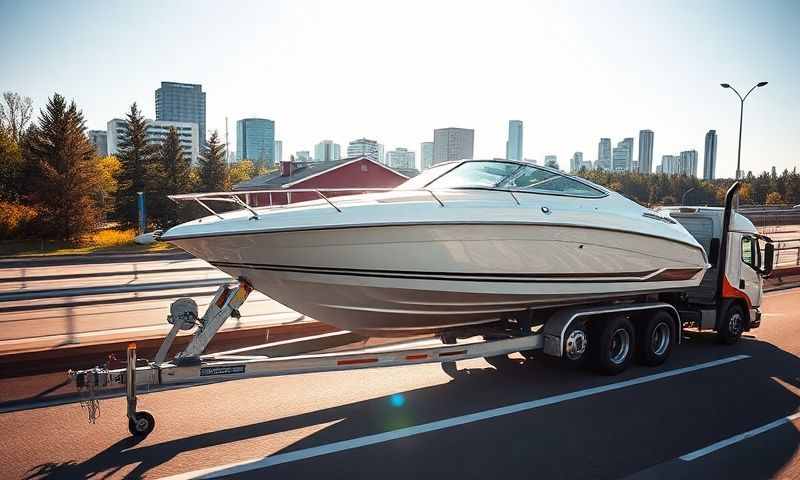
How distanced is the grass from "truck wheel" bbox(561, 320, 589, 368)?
23.7 m

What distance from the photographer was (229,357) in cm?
515

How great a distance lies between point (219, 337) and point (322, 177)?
3000 cm

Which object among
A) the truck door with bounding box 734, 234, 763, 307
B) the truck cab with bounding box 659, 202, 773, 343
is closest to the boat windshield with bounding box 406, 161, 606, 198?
the truck cab with bounding box 659, 202, 773, 343

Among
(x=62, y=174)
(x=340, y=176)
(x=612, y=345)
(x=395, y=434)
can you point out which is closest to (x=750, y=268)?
(x=612, y=345)

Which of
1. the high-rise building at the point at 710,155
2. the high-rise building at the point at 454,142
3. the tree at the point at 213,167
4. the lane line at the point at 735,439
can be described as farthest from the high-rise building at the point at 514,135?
the lane line at the point at 735,439

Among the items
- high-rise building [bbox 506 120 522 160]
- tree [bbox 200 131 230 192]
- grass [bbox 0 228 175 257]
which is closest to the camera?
grass [bbox 0 228 175 257]

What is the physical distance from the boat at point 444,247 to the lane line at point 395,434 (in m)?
1.02

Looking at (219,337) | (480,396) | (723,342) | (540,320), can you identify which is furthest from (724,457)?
(219,337)

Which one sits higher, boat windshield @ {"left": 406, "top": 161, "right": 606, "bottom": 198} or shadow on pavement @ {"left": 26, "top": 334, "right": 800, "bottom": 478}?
boat windshield @ {"left": 406, "top": 161, "right": 606, "bottom": 198}

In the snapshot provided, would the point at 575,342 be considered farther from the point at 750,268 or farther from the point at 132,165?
A: the point at 132,165

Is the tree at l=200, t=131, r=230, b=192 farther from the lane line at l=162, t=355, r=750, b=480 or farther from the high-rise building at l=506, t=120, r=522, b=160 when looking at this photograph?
the high-rise building at l=506, t=120, r=522, b=160

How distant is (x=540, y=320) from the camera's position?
23.7 feet

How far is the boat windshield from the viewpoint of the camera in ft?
21.5

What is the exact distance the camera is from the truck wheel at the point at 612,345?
686 cm
